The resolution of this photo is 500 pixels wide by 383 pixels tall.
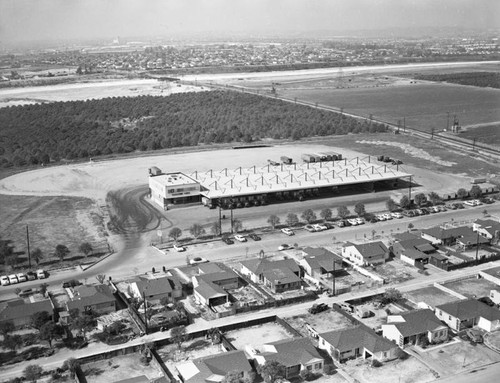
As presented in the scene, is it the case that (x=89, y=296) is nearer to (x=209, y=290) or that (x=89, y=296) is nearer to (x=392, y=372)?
(x=209, y=290)

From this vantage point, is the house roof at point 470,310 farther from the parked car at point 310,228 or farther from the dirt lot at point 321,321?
the parked car at point 310,228

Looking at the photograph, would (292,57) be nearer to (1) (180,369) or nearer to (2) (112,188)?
(2) (112,188)

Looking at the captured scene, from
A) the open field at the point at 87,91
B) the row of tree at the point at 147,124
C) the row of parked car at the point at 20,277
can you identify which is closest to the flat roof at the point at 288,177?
the row of parked car at the point at 20,277

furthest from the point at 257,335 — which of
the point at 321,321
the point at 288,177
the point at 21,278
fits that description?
the point at 288,177

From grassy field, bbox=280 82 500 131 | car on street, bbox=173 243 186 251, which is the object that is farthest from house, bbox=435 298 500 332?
grassy field, bbox=280 82 500 131

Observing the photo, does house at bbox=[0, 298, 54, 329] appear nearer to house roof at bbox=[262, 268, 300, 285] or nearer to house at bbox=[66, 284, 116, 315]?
house at bbox=[66, 284, 116, 315]

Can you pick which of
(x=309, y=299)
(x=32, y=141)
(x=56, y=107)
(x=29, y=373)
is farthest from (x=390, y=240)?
(x=56, y=107)
